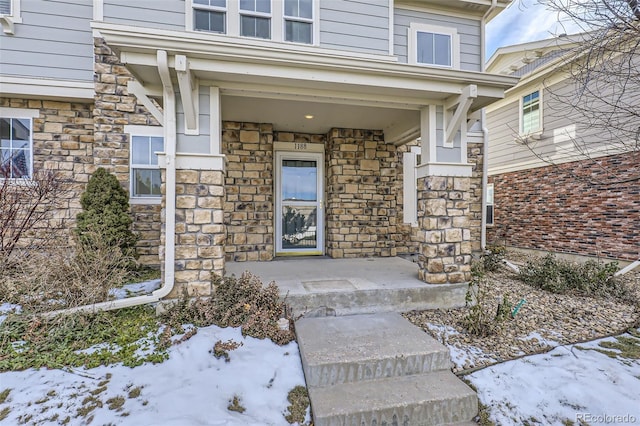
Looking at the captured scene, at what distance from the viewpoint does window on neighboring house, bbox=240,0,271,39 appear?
4711 millimetres

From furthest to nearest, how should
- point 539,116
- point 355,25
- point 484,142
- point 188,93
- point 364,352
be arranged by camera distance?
point 539,116
point 484,142
point 355,25
point 188,93
point 364,352

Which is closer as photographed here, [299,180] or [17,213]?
[17,213]

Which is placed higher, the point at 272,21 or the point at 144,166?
the point at 272,21

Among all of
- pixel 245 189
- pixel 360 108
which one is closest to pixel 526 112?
pixel 360 108

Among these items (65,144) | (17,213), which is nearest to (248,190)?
(17,213)

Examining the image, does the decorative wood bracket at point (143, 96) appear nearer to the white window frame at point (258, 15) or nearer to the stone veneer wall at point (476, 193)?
the white window frame at point (258, 15)

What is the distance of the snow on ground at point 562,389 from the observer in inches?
79.5

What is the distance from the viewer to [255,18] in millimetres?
4770

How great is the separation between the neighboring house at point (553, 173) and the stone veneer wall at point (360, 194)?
2.42 meters

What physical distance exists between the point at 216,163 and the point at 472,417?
10.2ft

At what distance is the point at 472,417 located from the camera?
2.10 meters

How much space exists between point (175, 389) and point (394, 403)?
59.9 inches

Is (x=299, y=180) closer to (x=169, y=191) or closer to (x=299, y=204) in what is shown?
(x=299, y=204)

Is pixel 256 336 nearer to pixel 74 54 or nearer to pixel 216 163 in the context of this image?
pixel 216 163
